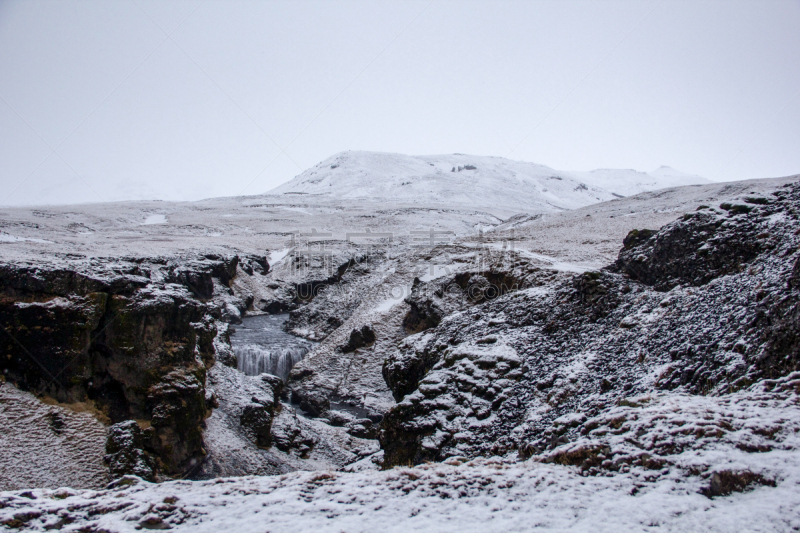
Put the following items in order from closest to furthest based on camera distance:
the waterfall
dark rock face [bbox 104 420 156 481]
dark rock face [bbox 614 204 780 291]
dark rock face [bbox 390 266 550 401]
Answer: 1. dark rock face [bbox 104 420 156 481]
2. dark rock face [bbox 614 204 780 291]
3. dark rock face [bbox 390 266 550 401]
4. the waterfall

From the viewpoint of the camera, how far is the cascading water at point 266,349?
89.2ft

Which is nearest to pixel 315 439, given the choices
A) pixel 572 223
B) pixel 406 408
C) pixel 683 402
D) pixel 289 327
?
pixel 406 408

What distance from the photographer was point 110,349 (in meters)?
16.1

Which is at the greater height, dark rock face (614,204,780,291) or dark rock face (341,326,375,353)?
dark rock face (614,204,780,291)

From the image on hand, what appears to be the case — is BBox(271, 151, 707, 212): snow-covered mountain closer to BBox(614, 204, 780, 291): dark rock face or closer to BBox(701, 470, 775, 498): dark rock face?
BBox(614, 204, 780, 291): dark rock face

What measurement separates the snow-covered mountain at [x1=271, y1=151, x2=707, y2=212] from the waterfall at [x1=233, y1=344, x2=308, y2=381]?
290 ft

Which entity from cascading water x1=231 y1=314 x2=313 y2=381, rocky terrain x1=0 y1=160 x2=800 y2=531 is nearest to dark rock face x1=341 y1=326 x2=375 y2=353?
rocky terrain x1=0 y1=160 x2=800 y2=531

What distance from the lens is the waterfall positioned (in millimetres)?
27047

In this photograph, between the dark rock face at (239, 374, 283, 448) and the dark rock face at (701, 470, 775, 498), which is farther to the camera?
the dark rock face at (239, 374, 283, 448)

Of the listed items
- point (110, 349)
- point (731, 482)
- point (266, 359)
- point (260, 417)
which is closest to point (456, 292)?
point (266, 359)

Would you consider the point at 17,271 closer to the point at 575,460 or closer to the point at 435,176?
the point at 575,460

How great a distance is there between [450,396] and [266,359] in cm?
1780

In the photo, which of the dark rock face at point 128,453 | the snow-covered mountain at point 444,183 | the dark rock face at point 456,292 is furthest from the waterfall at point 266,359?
the snow-covered mountain at point 444,183

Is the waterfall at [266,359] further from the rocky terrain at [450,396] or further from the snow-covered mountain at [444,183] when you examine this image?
the snow-covered mountain at [444,183]
